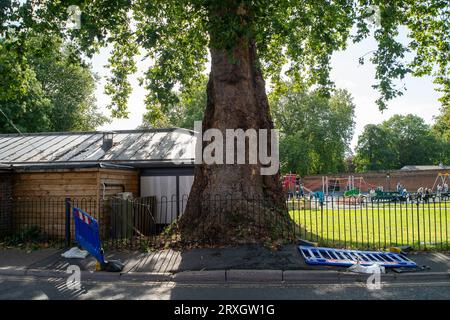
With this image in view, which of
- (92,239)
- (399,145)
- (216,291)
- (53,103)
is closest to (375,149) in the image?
(399,145)

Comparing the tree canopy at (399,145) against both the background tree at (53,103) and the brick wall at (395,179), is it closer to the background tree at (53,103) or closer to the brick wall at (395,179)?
the brick wall at (395,179)

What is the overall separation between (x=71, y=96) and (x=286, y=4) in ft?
118

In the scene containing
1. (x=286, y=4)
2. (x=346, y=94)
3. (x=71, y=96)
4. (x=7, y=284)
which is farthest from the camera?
(x=346, y=94)

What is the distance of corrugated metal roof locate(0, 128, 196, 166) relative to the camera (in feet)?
52.1

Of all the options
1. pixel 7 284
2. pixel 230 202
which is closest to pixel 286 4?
pixel 230 202

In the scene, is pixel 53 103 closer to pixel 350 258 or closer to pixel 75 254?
pixel 75 254

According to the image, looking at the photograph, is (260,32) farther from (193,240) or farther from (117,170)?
(117,170)

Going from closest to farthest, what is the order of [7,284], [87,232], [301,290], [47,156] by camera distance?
[301,290] → [7,284] → [87,232] → [47,156]

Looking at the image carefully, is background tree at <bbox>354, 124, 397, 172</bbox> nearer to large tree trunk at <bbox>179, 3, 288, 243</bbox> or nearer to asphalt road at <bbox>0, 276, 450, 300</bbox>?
large tree trunk at <bbox>179, 3, 288, 243</bbox>

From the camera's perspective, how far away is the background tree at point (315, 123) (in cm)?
5691

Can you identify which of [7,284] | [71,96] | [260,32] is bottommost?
[7,284]

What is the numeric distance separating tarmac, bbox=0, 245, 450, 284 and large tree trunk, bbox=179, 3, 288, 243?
0.84m

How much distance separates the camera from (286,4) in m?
11.3

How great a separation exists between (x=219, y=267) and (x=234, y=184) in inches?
121
